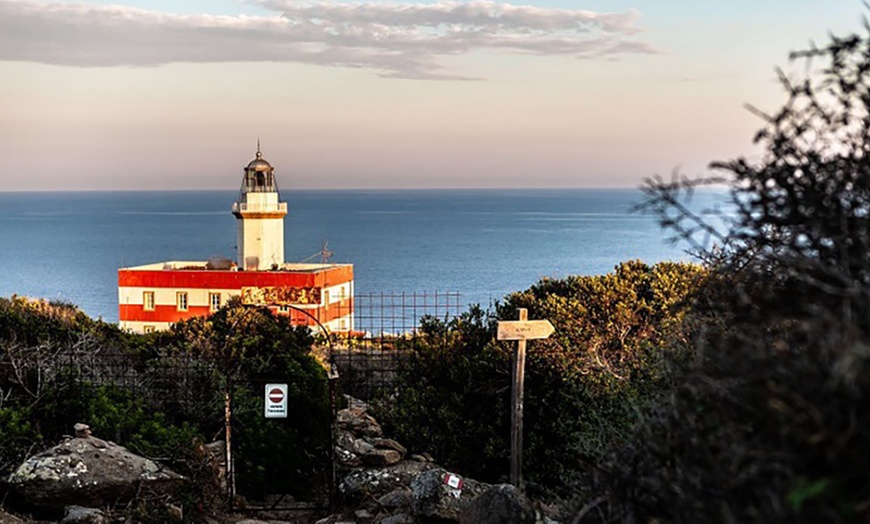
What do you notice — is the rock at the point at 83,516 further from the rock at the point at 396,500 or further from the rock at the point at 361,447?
the rock at the point at 361,447

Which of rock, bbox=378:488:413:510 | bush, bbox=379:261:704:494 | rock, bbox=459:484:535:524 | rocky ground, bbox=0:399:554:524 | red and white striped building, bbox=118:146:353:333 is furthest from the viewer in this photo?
red and white striped building, bbox=118:146:353:333

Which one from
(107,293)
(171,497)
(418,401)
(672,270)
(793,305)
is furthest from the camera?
(107,293)

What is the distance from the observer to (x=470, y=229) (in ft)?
451

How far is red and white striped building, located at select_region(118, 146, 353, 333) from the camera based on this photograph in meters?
38.7

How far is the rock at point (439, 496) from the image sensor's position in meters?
7.84

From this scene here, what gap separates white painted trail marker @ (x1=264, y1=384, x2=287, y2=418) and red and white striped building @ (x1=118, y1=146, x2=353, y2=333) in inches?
1100

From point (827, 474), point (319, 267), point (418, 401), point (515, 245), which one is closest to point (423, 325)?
point (418, 401)

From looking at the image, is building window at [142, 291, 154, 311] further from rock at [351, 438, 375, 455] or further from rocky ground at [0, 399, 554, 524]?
rocky ground at [0, 399, 554, 524]

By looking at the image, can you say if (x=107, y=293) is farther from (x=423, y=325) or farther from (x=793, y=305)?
(x=793, y=305)

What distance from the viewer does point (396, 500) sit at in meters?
8.59

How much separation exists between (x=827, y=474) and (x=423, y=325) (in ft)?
32.2

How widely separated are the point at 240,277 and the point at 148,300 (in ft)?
16.1

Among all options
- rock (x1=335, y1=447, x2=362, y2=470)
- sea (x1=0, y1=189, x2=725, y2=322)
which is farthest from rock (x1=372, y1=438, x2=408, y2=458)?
sea (x1=0, y1=189, x2=725, y2=322)

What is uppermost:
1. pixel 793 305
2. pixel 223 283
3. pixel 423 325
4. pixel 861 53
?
pixel 861 53
